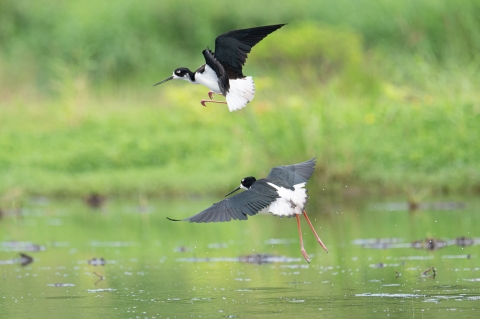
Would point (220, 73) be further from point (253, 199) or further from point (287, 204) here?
point (287, 204)

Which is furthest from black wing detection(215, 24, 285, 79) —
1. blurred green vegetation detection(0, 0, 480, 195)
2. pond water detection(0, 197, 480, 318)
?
blurred green vegetation detection(0, 0, 480, 195)

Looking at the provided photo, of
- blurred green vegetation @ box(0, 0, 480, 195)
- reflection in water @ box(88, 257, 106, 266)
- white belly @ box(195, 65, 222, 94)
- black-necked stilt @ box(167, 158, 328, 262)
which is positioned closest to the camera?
black-necked stilt @ box(167, 158, 328, 262)

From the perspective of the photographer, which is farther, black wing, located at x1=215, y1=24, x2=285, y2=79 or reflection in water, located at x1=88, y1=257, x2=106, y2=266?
reflection in water, located at x1=88, y1=257, x2=106, y2=266

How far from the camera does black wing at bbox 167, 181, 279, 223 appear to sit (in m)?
6.12

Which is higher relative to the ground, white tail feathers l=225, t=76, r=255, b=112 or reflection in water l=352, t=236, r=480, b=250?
white tail feathers l=225, t=76, r=255, b=112

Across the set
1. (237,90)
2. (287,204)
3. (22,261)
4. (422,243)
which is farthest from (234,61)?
(22,261)

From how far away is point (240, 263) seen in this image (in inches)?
319

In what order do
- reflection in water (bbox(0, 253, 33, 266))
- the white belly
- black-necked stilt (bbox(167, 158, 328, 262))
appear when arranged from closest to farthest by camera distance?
black-necked stilt (bbox(167, 158, 328, 262))
the white belly
reflection in water (bbox(0, 253, 33, 266))

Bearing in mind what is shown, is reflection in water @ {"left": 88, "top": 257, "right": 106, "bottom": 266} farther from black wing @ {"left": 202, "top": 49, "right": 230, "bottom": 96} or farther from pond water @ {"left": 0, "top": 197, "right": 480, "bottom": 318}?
black wing @ {"left": 202, "top": 49, "right": 230, "bottom": 96}

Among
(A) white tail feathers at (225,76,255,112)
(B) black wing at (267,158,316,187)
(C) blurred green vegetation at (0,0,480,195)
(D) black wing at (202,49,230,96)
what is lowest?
(B) black wing at (267,158,316,187)

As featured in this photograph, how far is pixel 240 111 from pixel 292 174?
6.78m

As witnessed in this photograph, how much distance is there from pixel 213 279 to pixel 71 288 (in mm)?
1010

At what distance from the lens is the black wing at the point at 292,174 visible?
7.21 m

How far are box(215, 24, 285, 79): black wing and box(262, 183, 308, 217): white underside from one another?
903 millimetres
